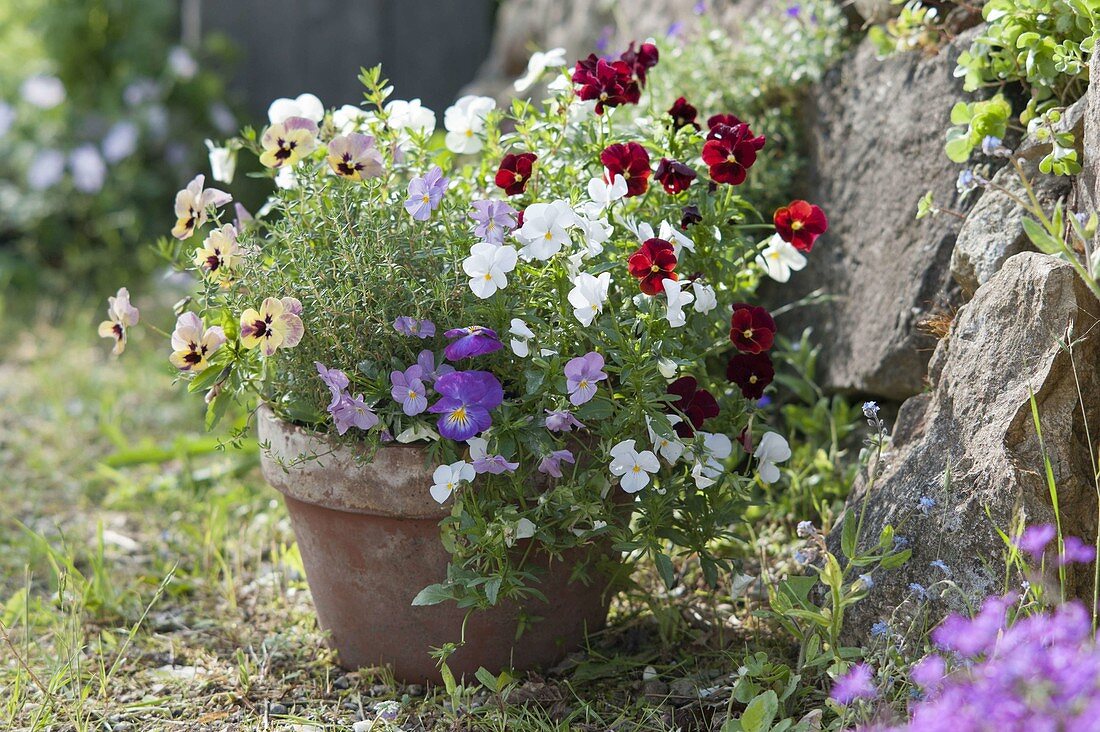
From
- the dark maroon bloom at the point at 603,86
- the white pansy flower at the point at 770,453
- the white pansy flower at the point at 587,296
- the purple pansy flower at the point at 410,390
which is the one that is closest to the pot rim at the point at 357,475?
the purple pansy flower at the point at 410,390

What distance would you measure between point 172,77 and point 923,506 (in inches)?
154

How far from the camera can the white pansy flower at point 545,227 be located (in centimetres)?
172

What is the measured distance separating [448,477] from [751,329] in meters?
0.57

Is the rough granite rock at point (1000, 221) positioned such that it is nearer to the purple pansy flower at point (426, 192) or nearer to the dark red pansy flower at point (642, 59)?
the dark red pansy flower at point (642, 59)

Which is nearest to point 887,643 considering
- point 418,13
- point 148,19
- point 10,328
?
point 10,328

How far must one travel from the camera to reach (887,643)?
173cm

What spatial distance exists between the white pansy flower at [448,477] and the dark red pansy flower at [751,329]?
504 mm

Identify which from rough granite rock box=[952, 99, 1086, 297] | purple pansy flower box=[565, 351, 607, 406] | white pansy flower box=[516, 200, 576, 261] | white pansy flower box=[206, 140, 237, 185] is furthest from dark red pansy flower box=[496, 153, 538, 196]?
rough granite rock box=[952, 99, 1086, 297]

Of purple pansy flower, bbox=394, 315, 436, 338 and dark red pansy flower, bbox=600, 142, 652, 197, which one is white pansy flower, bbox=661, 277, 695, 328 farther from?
purple pansy flower, bbox=394, 315, 436, 338

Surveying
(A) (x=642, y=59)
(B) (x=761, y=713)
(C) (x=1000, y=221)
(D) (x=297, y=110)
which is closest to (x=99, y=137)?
(D) (x=297, y=110)

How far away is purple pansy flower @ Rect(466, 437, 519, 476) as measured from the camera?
5.55 feet

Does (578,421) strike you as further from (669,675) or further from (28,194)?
(28,194)

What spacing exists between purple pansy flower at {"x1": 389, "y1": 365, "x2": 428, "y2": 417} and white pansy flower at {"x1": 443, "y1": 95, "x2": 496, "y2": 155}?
523 mm

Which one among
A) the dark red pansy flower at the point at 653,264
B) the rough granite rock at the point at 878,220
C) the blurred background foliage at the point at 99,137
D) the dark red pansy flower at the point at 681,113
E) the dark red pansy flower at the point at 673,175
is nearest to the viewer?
the dark red pansy flower at the point at 653,264
